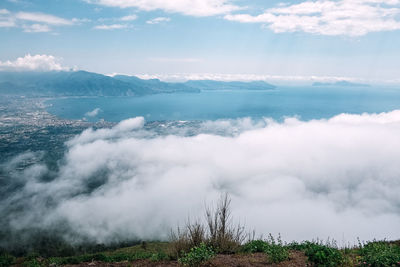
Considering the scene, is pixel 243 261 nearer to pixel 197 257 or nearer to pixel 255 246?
pixel 255 246

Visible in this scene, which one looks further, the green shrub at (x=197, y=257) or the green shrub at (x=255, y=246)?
the green shrub at (x=255, y=246)

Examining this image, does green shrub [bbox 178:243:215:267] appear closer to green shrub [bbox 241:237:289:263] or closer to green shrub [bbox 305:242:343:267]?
green shrub [bbox 241:237:289:263]

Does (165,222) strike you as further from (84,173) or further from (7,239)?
(7,239)

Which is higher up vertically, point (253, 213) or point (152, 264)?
point (152, 264)

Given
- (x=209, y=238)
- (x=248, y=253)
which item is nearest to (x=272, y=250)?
(x=248, y=253)

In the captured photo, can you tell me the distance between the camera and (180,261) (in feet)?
24.0

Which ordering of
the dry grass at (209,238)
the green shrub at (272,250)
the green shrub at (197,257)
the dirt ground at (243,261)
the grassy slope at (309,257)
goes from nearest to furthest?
the grassy slope at (309,257)
the green shrub at (197,257)
the dirt ground at (243,261)
the green shrub at (272,250)
the dry grass at (209,238)

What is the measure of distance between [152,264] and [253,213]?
170878 mm

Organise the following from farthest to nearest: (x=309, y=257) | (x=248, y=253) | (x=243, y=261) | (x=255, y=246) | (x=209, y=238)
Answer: (x=209, y=238) → (x=255, y=246) → (x=248, y=253) → (x=243, y=261) → (x=309, y=257)

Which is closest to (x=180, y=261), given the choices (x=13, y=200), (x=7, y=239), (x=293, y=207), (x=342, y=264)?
(x=342, y=264)

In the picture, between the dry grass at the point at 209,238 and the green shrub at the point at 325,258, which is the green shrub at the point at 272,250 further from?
the green shrub at the point at 325,258

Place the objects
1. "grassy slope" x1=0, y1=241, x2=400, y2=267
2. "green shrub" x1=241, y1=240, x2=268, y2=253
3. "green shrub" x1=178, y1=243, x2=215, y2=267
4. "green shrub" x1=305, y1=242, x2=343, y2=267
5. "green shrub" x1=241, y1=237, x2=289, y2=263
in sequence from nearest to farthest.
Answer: "grassy slope" x1=0, y1=241, x2=400, y2=267 < "green shrub" x1=305, y1=242, x2=343, y2=267 < "green shrub" x1=178, y1=243, x2=215, y2=267 < "green shrub" x1=241, y1=237, x2=289, y2=263 < "green shrub" x1=241, y1=240, x2=268, y2=253

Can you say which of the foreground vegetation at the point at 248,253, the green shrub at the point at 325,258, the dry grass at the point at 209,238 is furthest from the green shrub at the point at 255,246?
the green shrub at the point at 325,258

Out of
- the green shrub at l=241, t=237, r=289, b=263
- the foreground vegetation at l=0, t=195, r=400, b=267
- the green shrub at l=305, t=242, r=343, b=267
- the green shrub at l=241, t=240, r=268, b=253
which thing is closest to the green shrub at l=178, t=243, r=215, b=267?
the foreground vegetation at l=0, t=195, r=400, b=267
